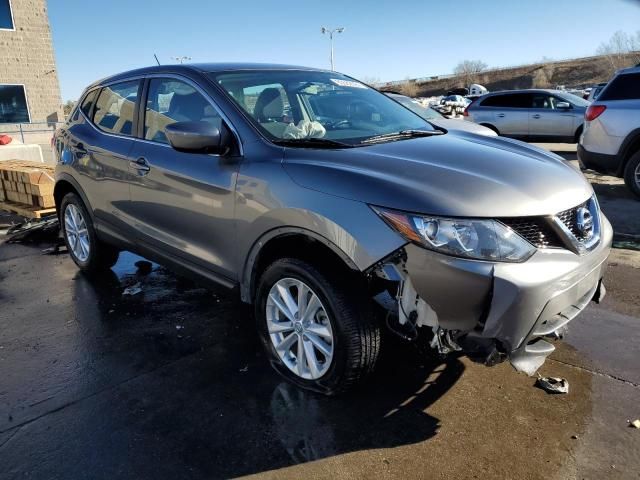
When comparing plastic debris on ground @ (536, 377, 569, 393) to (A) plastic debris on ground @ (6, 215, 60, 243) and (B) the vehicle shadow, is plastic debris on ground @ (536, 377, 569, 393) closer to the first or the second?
(B) the vehicle shadow

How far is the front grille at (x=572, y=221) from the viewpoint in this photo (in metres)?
2.51

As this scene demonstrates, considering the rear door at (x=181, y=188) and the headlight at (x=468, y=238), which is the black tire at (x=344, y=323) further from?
the rear door at (x=181, y=188)

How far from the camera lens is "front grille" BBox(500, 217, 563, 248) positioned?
233cm

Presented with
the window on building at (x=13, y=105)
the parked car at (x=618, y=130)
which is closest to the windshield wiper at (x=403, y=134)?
the parked car at (x=618, y=130)

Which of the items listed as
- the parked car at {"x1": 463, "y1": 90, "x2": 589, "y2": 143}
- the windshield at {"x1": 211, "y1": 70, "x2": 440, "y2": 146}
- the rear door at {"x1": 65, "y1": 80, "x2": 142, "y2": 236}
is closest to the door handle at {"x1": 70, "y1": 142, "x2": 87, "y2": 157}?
the rear door at {"x1": 65, "y1": 80, "x2": 142, "y2": 236}

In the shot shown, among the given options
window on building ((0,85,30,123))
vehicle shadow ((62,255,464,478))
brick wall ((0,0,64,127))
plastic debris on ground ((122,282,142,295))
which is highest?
brick wall ((0,0,64,127))

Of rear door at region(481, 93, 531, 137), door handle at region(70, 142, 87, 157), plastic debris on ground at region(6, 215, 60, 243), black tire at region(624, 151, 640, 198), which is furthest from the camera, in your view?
rear door at region(481, 93, 531, 137)

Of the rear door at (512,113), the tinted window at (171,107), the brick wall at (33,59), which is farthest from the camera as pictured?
the brick wall at (33,59)

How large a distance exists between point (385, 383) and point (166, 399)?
4.11 ft

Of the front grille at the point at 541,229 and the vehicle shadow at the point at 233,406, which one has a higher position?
the front grille at the point at 541,229

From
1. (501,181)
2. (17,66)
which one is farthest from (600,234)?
(17,66)

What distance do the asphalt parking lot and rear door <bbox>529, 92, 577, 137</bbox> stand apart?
10844mm

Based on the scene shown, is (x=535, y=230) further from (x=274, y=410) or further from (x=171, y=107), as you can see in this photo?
(x=171, y=107)

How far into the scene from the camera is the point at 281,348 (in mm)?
3018
